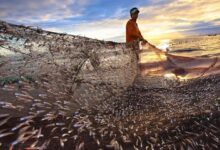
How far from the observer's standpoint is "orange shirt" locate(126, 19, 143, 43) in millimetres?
14656

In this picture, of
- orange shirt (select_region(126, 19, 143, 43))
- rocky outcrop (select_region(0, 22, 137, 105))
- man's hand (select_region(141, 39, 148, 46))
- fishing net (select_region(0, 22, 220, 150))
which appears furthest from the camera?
orange shirt (select_region(126, 19, 143, 43))

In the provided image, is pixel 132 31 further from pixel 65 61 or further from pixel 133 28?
pixel 65 61

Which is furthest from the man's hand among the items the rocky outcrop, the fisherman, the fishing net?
the rocky outcrop

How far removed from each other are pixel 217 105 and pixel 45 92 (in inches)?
196

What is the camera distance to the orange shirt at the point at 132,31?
14.7m

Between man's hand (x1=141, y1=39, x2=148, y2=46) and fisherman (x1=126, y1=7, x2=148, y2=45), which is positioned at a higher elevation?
fisherman (x1=126, y1=7, x2=148, y2=45)

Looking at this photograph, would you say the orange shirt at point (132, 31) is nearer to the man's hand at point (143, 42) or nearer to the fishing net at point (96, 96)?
the man's hand at point (143, 42)

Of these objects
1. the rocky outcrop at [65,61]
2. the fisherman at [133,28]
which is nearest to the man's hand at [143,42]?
the fisherman at [133,28]

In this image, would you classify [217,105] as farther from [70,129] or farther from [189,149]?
[70,129]

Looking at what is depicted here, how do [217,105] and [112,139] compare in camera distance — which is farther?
[217,105]

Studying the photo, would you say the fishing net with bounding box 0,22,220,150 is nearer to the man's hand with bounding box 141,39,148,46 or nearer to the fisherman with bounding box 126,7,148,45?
the man's hand with bounding box 141,39,148,46

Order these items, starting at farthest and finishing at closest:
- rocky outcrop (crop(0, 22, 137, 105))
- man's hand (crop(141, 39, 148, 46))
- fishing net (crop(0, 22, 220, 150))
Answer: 1. man's hand (crop(141, 39, 148, 46))
2. rocky outcrop (crop(0, 22, 137, 105))
3. fishing net (crop(0, 22, 220, 150))

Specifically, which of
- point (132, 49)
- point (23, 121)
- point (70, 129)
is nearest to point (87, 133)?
point (70, 129)

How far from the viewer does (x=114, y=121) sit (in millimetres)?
8266
